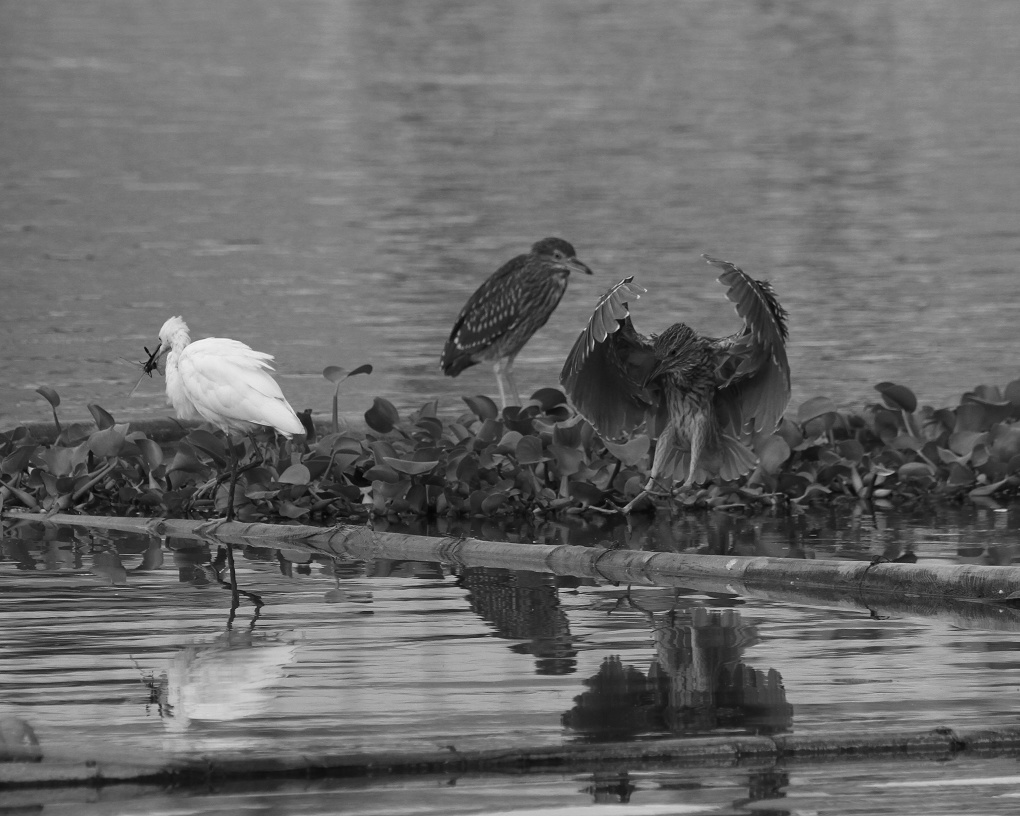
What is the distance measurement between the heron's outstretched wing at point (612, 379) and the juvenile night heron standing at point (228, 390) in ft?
4.22

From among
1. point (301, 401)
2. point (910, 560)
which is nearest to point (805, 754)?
point (910, 560)

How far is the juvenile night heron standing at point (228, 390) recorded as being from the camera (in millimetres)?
8828

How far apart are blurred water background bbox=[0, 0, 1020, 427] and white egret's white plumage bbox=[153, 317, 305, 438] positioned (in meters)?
3.60

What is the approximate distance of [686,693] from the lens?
20.1ft

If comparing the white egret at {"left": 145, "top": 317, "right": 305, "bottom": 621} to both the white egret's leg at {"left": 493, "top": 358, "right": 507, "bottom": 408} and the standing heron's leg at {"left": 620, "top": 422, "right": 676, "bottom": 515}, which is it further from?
the white egret's leg at {"left": 493, "top": 358, "right": 507, "bottom": 408}

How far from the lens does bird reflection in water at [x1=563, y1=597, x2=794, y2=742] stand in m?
5.78

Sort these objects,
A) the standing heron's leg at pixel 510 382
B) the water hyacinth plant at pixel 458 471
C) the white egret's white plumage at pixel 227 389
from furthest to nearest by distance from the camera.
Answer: the standing heron's leg at pixel 510 382 < the water hyacinth plant at pixel 458 471 < the white egret's white plumage at pixel 227 389

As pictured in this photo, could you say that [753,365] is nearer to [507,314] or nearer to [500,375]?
[507,314]

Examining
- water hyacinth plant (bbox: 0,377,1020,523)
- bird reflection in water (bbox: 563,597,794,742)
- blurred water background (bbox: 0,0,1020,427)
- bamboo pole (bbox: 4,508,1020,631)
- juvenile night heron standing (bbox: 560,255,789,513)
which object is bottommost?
bird reflection in water (bbox: 563,597,794,742)

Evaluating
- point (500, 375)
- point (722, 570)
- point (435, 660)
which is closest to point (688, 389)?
point (722, 570)

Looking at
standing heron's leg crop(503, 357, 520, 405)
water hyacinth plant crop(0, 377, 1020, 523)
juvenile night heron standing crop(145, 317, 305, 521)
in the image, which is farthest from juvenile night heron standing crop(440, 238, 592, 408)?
juvenile night heron standing crop(145, 317, 305, 521)

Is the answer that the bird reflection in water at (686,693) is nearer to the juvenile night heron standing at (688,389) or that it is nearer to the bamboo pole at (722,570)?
the bamboo pole at (722,570)

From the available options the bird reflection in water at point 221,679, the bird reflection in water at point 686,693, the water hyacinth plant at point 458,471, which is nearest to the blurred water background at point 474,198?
the water hyacinth plant at point 458,471

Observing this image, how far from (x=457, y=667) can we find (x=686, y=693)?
0.78 metres
